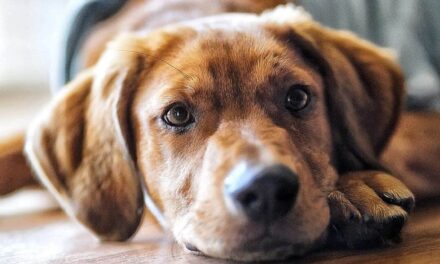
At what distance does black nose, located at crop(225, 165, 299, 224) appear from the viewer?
1200mm

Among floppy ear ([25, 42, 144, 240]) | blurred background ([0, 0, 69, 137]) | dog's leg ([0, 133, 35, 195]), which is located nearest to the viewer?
floppy ear ([25, 42, 144, 240])

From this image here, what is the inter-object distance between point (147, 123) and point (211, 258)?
40 centimetres

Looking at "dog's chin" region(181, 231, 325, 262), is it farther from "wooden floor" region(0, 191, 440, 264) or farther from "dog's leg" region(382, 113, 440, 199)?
"dog's leg" region(382, 113, 440, 199)

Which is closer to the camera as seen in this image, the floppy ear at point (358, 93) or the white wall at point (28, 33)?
the floppy ear at point (358, 93)

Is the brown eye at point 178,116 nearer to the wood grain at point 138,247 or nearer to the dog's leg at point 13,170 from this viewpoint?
the wood grain at point 138,247

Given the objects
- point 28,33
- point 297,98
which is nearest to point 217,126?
point 297,98

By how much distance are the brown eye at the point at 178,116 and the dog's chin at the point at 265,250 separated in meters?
0.32

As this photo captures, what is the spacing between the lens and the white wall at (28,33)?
3.85m

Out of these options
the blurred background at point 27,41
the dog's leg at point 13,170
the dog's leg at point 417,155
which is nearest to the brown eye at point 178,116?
the dog's leg at point 417,155

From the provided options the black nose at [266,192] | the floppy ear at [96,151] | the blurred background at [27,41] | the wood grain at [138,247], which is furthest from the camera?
the blurred background at [27,41]

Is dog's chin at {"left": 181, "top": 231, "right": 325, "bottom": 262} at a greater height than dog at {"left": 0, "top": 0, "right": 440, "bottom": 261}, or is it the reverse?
dog at {"left": 0, "top": 0, "right": 440, "bottom": 261}

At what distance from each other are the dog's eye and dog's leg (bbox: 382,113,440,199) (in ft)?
1.31

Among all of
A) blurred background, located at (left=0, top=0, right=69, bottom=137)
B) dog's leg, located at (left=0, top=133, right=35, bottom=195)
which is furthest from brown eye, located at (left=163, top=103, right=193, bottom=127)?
blurred background, located at (left=0, top=0, right=69, bottom=137)

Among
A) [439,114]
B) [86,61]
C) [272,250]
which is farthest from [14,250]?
[439,114]
